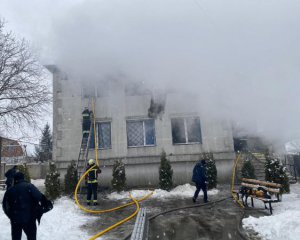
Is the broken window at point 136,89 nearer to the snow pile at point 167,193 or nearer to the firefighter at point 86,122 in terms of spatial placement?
the firefighter at point 86,122

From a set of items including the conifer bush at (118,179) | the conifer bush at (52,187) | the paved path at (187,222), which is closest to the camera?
the paved path at (187,222)

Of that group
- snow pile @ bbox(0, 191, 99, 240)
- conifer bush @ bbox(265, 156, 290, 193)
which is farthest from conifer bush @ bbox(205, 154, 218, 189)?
snow pile @ bbox(0, 191, 99, 240)

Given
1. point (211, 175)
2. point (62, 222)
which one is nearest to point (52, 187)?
point (62, 222)

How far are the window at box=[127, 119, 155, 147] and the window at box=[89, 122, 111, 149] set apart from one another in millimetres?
909

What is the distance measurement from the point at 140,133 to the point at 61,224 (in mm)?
6301

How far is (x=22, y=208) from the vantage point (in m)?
3.90

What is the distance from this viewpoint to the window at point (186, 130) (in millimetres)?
11555

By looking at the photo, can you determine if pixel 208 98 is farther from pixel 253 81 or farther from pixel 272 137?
pixel 272 137

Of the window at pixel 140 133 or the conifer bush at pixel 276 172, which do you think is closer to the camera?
the conifer bush at pixel 276 172

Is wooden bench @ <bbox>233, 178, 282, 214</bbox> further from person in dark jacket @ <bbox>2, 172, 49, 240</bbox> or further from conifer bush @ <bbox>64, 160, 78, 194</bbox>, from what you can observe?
conifer bush @ <bbox>64, 160, 78, 194</bbox>

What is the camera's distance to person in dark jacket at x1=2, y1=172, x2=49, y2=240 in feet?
12.8

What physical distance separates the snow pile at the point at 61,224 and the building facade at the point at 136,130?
4181 millimetres

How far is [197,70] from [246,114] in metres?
2.64

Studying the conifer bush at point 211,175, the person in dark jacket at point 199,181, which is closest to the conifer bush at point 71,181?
the person in dark jacket at point 199,181
